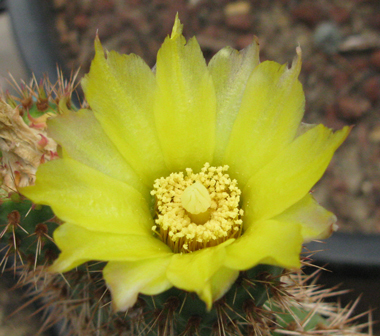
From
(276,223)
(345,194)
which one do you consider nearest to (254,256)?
(276,223)

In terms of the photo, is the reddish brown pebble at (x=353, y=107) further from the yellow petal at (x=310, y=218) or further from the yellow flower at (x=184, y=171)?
the yellow petal at (x=310, y=218)

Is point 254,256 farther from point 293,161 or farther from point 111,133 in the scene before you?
point 111,133

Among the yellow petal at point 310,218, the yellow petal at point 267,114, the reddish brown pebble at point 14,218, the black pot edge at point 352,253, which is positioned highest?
the yellow petal at point 267,114

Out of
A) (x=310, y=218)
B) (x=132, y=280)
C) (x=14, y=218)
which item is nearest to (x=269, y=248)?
(x=310, y=218)

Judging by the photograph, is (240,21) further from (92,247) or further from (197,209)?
(92,247)

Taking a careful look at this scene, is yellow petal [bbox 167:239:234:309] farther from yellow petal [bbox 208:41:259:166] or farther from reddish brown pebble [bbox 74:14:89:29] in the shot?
reddish brown pebble [bbox 74:14:89:29]

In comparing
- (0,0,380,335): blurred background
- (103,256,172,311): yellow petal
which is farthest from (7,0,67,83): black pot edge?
(103,256,172,311): yellow petal

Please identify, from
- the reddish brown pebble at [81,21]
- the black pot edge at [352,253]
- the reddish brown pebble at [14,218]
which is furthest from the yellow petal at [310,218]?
the reddish brown pebble at [81,21]
